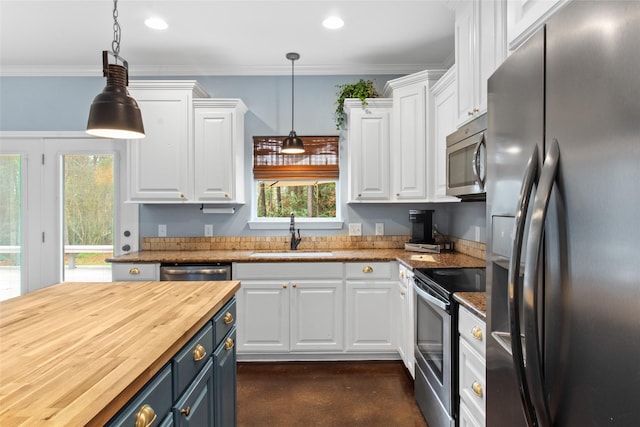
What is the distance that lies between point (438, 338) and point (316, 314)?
1292mm

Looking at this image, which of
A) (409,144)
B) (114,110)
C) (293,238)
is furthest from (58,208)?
(409,144)

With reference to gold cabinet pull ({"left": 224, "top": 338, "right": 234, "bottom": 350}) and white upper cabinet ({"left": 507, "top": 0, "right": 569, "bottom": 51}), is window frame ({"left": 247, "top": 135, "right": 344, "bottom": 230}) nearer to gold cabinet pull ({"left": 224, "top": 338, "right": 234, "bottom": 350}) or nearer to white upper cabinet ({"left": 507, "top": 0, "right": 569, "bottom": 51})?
gold cabinet pull ({"left": 224, "top": 338, "right": 234, "bottom": 350})

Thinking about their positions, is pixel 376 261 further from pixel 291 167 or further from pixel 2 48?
pixel 2 48

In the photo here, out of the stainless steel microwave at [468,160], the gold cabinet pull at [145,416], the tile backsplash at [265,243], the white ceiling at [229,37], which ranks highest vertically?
the white ceiling at [229,37]

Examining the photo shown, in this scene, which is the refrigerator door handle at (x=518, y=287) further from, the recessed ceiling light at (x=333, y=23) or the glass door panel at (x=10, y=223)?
the glass door panel at (x=10, y=223)

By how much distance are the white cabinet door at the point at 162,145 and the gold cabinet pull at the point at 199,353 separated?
7.17 ft

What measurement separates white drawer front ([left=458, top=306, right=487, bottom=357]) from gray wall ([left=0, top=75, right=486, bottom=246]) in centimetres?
204

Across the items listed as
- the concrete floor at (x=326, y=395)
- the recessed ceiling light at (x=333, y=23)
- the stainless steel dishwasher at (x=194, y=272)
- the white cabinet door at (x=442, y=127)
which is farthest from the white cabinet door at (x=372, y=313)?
the recessed ceiling light at (x=333, y=23)

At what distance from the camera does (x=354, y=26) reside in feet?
9.48

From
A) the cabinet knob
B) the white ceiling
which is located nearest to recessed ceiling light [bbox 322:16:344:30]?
the white ceiling

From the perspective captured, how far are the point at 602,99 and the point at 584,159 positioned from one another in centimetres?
11

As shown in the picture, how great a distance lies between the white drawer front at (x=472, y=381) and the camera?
1.49m

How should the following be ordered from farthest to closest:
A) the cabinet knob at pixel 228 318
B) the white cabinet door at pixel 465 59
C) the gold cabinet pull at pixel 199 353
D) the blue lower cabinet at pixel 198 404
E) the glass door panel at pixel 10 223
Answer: the glass door panel at pixel 10 223
the white cabinet door at pixel 465 59
the cabinet knob at pixel 228 318
the gold cabinet pull at pixel 199 353
the blue lower cabinet at pixel 198 404

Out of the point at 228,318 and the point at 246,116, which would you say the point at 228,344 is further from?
the point at 246,116
